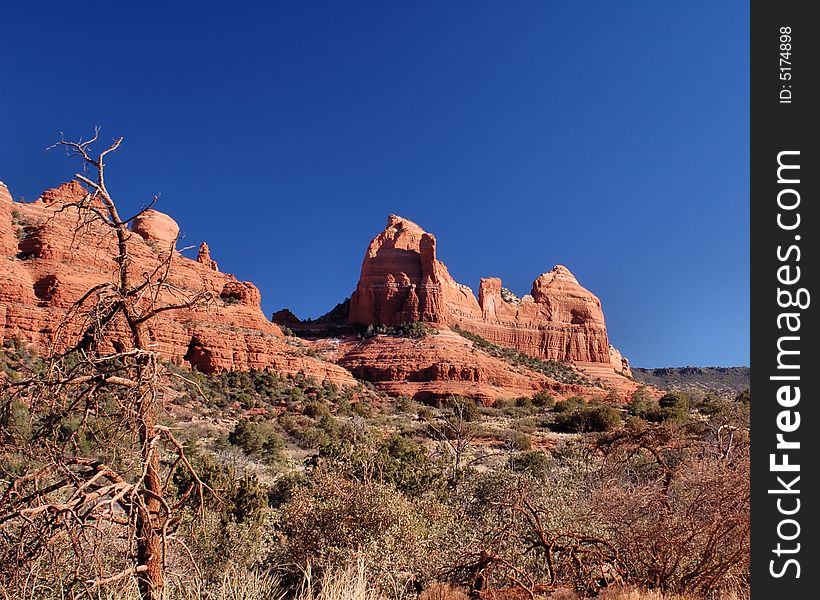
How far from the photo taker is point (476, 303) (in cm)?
8238

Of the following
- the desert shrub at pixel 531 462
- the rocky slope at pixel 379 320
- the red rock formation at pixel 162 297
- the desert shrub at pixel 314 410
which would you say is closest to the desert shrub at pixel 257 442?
the rocky slope at pixel 379 320

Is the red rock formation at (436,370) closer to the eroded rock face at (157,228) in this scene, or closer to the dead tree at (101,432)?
the eroded rock face at (157,228)

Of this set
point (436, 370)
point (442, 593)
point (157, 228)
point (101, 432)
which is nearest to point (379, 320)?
point (436, 370)

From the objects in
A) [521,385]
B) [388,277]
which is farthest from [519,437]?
[388,277]

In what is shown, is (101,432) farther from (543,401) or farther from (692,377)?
(692,377)

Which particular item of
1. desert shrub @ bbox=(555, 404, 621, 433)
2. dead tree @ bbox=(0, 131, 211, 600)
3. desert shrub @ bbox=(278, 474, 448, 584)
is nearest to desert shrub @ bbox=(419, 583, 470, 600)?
desert shrub @ bbox=(278, 474, 448, 584)

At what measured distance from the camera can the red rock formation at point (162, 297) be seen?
36.0 metres

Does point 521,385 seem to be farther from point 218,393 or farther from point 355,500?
point 355,500

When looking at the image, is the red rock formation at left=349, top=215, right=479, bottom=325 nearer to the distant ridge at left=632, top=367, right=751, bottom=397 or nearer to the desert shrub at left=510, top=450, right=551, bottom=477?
the distant ridge at left=632, top=367, right=751, bottom=397

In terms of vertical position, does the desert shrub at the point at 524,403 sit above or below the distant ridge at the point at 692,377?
below

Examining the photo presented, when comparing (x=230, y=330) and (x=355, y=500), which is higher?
(x=230, y=330)

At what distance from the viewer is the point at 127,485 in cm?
278

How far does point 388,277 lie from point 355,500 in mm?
67617

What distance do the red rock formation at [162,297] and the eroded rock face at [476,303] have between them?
21.8 meters
